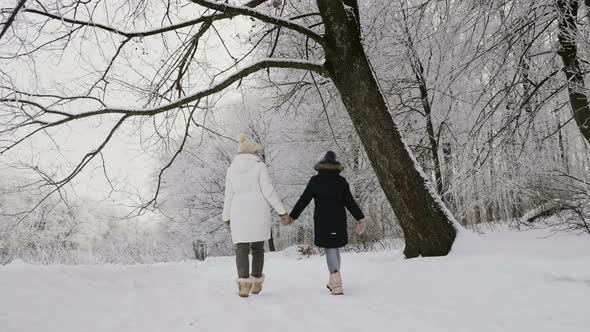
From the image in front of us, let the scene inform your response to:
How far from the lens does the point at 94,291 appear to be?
4.86 metres

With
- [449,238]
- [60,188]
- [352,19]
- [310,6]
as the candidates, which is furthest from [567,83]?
[310,6]

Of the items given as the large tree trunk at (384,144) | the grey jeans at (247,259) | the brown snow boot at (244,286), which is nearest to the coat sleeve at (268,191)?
the grey jeans at (247,259)

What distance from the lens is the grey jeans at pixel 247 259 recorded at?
481 centimetres

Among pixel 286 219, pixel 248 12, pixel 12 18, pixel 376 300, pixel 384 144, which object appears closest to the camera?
pixel 376 300

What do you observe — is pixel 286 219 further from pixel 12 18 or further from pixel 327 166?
pixel 12 18

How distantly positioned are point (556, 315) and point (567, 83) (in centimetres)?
285

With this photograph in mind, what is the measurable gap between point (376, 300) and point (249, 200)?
1901mm

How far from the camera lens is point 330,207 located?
4.77 meters

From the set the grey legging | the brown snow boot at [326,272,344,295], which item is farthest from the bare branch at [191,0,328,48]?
the brown snow boot at [326,272,344,295]

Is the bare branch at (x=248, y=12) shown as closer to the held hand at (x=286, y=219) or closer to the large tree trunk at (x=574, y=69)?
the held hand at (x=286, y=219)

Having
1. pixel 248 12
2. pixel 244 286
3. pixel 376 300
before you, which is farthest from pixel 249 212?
pixel 248 12

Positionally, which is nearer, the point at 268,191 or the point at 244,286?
the point at 244,286

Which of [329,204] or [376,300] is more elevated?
[329,204]

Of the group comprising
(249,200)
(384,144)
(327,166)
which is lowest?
(249,200)
